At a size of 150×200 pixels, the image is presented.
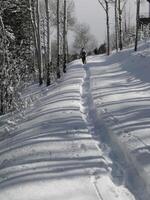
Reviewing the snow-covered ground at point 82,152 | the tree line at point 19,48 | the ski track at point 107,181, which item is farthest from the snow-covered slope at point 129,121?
the tree line at point 19,48

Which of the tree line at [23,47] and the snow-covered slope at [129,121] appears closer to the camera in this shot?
the snow-covered slope at [129,121]

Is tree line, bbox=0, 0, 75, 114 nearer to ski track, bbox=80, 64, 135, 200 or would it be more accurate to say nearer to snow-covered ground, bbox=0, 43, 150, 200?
snow-covered ground, bbox=0, 43, 150, 200

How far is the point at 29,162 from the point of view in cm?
897

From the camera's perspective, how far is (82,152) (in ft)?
30.0

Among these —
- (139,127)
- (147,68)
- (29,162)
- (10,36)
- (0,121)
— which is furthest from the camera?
(10,36)

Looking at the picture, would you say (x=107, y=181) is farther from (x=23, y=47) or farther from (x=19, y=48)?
(x=23, y=47)

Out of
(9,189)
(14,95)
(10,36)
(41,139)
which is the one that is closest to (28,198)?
(9,189)

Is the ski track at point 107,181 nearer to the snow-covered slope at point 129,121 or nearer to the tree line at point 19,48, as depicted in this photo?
the snow-covered slope at point 129,121

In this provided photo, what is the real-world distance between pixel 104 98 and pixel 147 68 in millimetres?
8770

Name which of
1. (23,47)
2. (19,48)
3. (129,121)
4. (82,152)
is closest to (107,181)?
(82,152)

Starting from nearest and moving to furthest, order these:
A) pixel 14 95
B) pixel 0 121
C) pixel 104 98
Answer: pixel 104 98, pixel 0 121, pixel 14 95

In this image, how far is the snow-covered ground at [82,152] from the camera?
7.25m

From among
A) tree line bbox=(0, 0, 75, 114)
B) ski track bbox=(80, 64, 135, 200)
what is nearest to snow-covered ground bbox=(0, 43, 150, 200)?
ski track bbox=(80, 64, 135, 200)

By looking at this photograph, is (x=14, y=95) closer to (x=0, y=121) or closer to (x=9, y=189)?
(x=0, y=121)
